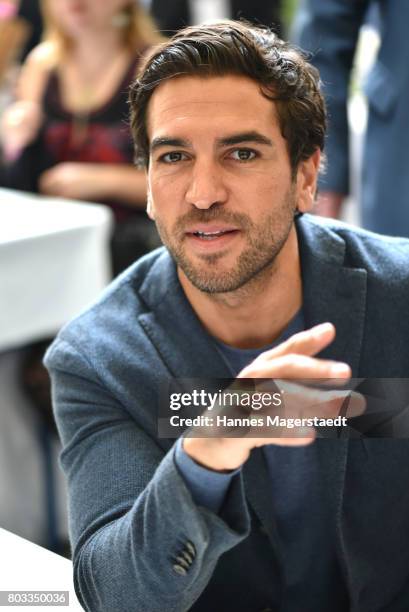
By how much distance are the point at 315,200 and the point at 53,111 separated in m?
1.44

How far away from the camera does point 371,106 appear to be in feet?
6.75

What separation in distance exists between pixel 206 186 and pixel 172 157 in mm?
72

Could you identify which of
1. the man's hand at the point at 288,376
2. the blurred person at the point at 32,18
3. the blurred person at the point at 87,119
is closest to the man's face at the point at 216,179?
the man's hand at the point at 288,376

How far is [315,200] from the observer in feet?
4.35

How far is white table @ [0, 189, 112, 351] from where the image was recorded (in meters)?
2.12

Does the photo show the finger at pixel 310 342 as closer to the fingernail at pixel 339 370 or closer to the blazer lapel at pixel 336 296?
the fingernail at pixel 339 370

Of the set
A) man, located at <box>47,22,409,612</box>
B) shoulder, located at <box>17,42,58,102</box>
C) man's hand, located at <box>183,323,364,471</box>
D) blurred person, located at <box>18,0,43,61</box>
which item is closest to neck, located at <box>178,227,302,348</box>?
man, located at <box>47,22,409,612</box>

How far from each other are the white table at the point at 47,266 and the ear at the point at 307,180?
3.13 ft

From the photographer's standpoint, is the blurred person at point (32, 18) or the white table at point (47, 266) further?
the blurred person at point (32, 18)

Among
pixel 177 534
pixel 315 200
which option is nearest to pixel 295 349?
pixel 177 534

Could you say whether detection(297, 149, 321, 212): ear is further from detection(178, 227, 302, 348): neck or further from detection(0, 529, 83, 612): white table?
detection(0, 529, 83, 612): white table

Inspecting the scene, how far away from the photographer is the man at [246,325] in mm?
1133

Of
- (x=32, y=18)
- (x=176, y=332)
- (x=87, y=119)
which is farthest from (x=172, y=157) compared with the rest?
(x=32, y=18)

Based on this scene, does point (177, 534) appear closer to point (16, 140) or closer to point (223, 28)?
point (223, 28)
